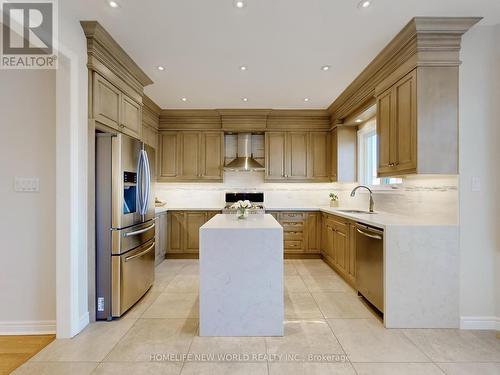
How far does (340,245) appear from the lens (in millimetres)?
3791

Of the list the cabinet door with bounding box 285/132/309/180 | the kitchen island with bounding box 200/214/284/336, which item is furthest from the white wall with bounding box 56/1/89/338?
the cabinet door with bounding box 285/132/309/180

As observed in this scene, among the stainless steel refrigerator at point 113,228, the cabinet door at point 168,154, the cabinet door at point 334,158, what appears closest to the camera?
the stainless steel refrigerator at point 113,228

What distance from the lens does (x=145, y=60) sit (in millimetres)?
3008

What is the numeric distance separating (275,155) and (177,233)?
2.26 metres

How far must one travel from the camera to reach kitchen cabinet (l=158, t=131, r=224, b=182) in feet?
16.5

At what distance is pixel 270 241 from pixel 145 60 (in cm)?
240

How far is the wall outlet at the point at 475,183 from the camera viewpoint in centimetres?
238

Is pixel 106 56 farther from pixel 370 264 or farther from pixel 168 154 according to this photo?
pixel 370 264

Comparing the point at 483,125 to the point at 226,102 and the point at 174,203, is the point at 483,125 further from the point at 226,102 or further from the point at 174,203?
the point at 174,203

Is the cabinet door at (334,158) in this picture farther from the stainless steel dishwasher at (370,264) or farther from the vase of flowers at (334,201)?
the stainless steel dishwasher at (370,264)

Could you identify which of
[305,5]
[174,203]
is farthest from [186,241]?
[305,5]

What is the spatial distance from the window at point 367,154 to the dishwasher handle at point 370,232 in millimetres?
1433

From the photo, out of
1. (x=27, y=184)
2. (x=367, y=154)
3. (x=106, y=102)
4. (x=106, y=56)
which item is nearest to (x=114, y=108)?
(x=106, y=102)

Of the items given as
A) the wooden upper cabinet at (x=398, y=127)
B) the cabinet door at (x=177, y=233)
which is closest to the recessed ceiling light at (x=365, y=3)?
the wooden upper cabinet at (x=398, y=127)
